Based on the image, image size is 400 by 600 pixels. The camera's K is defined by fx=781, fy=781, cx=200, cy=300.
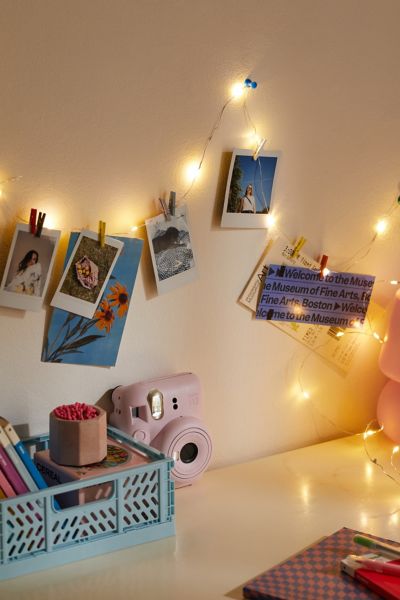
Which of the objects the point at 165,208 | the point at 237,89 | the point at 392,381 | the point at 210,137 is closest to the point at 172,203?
the point at 165,208

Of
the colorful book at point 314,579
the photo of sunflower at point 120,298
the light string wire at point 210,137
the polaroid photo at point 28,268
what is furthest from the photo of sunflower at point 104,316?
the colorful book at point 314,579

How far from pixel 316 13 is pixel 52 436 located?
904mm

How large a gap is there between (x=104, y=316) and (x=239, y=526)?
40cm

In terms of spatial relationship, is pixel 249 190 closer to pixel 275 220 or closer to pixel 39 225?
pixel 275 220

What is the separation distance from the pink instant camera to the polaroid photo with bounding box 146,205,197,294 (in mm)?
170

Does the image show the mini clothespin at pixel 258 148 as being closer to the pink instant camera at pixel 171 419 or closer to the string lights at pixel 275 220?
the string lights at pixel 275 220

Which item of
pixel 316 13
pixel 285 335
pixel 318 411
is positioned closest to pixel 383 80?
pixel 316 13

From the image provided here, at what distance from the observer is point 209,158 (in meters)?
1.37

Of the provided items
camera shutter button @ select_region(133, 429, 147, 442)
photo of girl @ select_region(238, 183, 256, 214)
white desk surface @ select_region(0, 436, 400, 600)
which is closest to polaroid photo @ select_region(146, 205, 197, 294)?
photo of girl @ select_region(238, 183, 256, 214)

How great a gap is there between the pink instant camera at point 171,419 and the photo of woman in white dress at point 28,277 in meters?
0.24

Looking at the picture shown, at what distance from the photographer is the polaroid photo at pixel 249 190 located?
1.40 m

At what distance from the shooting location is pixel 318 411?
5.43 ft

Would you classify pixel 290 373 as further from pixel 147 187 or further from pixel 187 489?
pixel 147 187

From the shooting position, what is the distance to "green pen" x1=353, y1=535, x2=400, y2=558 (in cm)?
112
